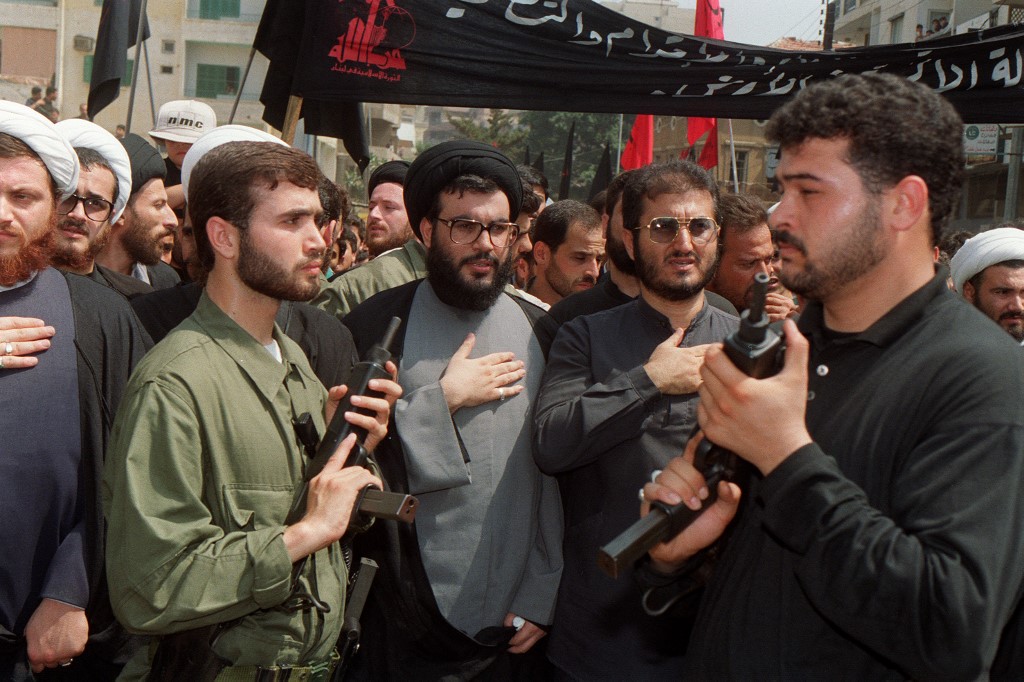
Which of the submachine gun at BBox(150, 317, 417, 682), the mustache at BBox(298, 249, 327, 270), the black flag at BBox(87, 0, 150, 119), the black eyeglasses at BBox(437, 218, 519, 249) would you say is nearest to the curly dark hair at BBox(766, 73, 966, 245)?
the submachine gun at BBox(150, 317, 417, 682)

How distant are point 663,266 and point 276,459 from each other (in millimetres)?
1438

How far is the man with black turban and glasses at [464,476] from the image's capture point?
3.31 m

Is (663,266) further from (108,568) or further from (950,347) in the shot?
(108,568)

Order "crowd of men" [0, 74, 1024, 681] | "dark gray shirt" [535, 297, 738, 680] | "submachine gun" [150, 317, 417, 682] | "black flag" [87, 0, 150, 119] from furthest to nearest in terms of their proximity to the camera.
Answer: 1. "black flag" [87, 0, 150, 119]
2. "dark gray shirt" [535, 297, 738, 680]
3. "submachine gun" [150, 317, 417, 682]
4. "crowd of men" [0, 74, 1024, 681]

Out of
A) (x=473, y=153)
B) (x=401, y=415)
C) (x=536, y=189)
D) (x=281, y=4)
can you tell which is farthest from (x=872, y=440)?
(x=536, y=189)

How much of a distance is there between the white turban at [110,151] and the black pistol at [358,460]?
201cm

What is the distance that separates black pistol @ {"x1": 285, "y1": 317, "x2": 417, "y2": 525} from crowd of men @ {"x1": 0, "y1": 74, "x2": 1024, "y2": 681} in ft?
0.11

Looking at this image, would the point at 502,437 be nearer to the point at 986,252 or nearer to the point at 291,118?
the point at 291,118

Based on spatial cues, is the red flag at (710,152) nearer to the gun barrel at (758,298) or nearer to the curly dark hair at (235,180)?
the curly dark hair at (235,180)

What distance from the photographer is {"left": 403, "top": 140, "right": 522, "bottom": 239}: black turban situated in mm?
3686

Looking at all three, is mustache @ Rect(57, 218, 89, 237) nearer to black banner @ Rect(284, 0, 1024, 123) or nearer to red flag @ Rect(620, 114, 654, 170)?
black banner @ Rect(284, 0, 1024, 123)

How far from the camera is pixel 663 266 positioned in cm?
336

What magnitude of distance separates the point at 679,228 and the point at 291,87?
2888 millimetres

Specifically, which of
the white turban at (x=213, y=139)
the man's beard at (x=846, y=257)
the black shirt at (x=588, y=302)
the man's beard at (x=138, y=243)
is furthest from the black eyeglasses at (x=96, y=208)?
the man's beard at (x=846, y=257)
